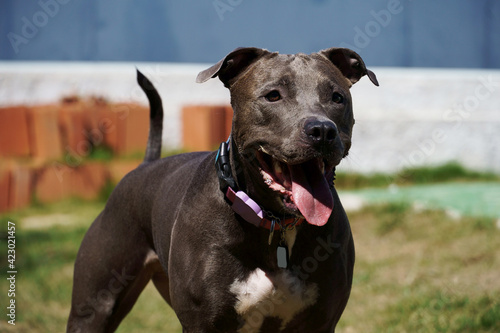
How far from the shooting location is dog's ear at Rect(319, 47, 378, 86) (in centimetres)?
351

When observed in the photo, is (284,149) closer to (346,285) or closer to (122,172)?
(346,285)

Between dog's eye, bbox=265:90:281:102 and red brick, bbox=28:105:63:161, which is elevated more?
dog's eye, bbox=265:90:281:102

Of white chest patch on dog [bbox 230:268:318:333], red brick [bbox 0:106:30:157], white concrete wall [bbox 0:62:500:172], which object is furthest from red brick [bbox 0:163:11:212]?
white chest patch on dog [bbox 230:268:318:333]

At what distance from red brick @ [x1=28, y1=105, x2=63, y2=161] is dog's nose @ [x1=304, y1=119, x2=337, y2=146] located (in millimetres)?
7810

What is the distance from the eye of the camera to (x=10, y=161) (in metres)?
9.97

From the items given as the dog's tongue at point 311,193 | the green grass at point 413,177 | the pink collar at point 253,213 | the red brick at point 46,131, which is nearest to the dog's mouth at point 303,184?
the dog's tongue at point 311,193

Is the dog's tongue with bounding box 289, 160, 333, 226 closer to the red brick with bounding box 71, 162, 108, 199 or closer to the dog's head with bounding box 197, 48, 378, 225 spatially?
the dog's head with bounding box 197, 48, 378, 225

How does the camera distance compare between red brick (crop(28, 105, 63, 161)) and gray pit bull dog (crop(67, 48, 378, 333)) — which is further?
red brick (crop(28, 105, 63, 161))

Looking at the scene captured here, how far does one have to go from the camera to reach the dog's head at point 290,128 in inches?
116

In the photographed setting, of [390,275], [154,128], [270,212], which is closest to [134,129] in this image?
[390,275]

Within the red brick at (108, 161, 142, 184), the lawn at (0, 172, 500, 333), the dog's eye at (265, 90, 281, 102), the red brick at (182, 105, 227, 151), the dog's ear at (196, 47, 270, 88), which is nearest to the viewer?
the dog's eye at (265, 90, 281, 102)

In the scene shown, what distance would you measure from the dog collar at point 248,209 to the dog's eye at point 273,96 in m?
0.41

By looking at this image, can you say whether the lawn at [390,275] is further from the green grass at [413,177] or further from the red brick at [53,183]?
the green grass at [413,177]

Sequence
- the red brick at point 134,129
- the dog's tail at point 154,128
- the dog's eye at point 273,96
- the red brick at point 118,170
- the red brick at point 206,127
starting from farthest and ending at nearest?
Result: the red brick at point 134,129, the red brick at point 206,127, the red brick at point 118,170, the dog's tail at point 154,128, the dog's eye at point 273,96
